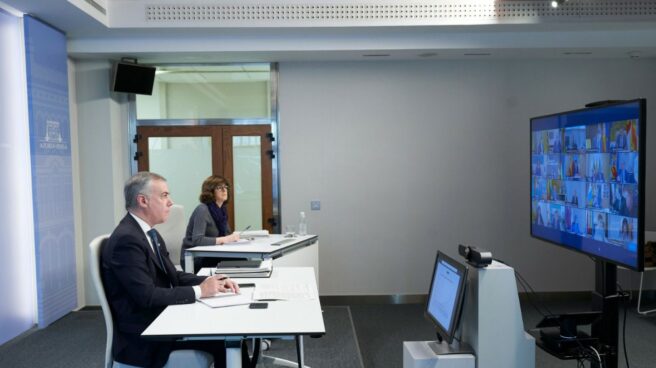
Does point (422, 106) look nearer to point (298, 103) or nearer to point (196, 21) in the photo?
point (298, 103)

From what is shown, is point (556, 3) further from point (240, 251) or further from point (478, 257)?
point (240, 251)

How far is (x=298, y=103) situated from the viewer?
18.1ft

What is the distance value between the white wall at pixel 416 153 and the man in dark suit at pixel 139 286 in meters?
2.98

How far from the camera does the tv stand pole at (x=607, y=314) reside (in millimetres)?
2518

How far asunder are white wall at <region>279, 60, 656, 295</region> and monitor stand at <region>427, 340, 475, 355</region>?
9.85 ft

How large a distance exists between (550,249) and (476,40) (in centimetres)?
233

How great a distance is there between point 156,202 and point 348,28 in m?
2.70

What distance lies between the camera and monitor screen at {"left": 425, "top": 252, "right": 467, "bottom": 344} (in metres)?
2.30

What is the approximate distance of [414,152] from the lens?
5.54 meters

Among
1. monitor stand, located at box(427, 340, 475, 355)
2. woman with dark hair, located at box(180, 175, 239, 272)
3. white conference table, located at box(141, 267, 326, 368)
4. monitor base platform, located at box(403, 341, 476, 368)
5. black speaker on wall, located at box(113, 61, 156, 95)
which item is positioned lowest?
monitor base platform, located at box(403, 341, 476, 368)

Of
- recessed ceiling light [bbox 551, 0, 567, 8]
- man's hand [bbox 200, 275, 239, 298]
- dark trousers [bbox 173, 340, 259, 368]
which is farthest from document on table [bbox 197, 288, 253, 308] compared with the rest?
recessed ceiling light [bbox 551, 0, 567, 8]

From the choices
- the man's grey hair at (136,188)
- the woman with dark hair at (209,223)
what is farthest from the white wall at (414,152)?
the man's grey hair at (136,188)

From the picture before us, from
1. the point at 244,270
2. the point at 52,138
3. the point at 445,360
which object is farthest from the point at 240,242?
the point at 445,360

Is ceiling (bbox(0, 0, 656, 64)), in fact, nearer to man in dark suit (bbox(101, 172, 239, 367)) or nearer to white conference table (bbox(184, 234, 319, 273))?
white conference table (bbox(184, 234, 319, 273))
